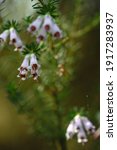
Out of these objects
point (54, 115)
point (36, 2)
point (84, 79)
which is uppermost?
point (84, 79)

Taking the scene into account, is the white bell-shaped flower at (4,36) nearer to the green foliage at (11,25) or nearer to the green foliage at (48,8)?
the green foliage at (11,25)

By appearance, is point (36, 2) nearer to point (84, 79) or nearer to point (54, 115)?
point (54, 115)

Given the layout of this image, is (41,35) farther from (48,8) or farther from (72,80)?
(72,80)

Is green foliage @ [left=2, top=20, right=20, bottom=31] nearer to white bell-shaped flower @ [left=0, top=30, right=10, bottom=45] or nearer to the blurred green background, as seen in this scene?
white bell-shaped flower @ [left=0, top=30, right=10, bottom=45]

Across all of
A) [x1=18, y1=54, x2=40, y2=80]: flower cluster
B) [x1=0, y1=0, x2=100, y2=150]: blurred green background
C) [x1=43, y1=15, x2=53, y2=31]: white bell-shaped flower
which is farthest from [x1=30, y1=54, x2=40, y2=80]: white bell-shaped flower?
[x1=0, y1=0, x2=100, y2=150]: blurred green background

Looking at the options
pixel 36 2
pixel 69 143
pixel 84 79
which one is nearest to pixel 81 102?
pixel 84 79

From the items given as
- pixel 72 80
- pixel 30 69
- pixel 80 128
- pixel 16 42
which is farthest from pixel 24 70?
pixel 72 80
